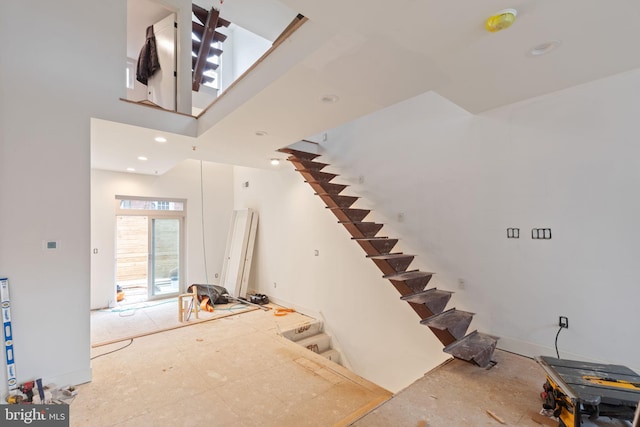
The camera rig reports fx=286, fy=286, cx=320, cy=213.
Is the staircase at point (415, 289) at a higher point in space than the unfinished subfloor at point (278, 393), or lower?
higher

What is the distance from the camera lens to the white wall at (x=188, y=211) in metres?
5.76

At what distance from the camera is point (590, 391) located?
1.77 m

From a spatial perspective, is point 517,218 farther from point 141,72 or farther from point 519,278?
point 141,72

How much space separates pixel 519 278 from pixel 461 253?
61 centimetres

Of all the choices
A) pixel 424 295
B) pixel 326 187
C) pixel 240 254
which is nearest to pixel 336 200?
pixel 326 187

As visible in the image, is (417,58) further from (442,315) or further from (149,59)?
(149,59)

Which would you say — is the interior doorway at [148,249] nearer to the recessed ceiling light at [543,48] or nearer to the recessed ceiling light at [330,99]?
the recessed ceiling light at [330,99]

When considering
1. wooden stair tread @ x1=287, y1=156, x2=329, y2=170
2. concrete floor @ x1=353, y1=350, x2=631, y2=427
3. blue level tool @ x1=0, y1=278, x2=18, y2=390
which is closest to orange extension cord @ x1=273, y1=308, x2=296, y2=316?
wooden stair tread @ x1=287, y1=156, x2=329, y2=170

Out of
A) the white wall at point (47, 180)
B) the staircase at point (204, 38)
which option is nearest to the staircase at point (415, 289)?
the white wall at point (47, 180)

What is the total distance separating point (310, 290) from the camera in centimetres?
527

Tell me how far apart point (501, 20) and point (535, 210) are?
6.52 feet

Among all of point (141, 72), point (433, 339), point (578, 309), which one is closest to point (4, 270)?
point (141, 72)

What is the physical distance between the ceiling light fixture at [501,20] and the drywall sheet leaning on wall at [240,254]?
5.61 meters

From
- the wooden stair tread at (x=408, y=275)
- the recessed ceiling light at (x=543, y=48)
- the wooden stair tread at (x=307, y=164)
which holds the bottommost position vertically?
the wooden stair tread at (x=408, y=275)
